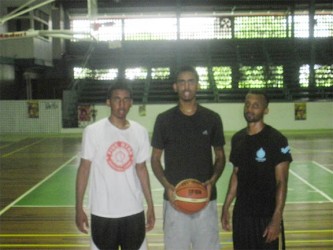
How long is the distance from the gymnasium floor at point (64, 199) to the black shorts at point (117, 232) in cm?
207

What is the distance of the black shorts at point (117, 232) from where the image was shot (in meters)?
3.64

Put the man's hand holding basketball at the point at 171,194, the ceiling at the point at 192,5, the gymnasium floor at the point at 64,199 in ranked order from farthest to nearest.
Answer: the ceiling at the point at 192,5 < the gymnasium floor at the point at 64,199 < the man's hand holding basketball at the point at 171,194

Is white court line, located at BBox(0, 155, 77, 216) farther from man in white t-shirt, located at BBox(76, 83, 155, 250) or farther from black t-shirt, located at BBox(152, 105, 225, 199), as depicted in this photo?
black t-shirt, located at BBox(152, 105, 225, 199)

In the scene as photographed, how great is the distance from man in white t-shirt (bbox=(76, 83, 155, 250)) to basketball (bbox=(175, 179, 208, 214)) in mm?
290

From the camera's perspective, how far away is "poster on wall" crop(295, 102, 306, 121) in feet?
61.8

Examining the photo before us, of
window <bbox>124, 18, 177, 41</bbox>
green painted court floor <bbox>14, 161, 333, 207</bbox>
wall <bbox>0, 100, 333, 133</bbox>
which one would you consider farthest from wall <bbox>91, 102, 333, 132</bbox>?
green painted court floor <bbox>14, 161, 333, 207</bbox>

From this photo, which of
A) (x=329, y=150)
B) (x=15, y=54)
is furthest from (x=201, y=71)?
(x=329, y=150)

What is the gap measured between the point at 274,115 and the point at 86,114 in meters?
6.78

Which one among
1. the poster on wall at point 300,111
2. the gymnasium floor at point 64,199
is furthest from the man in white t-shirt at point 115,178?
the poster on wall at point 300,111

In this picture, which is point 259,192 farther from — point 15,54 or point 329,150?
point 15,54

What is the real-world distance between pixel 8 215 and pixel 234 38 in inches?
718

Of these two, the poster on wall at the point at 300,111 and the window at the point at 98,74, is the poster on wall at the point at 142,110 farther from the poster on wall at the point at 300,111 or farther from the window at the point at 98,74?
the poster on wall at the point at 300,111

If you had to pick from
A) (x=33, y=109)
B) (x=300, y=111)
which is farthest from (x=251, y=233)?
(x=33, y=109)

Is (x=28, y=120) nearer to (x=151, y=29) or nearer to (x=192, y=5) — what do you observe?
(x=151, y=29)
